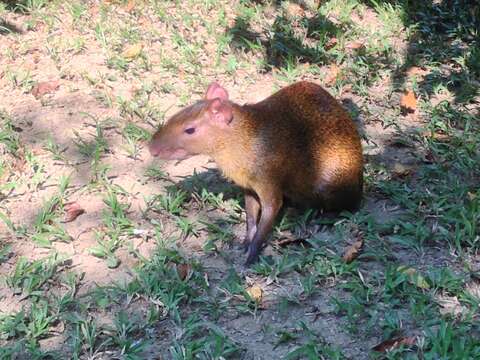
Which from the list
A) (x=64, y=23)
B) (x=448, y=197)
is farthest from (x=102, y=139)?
(x=448, y=197)

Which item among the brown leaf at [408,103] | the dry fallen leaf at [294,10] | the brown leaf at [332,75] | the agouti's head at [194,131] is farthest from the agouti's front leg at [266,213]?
the dry fallen leaf at [294,10]

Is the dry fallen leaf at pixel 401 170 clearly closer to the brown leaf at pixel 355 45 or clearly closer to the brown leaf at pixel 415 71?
the brown leaf at pixel 415 71

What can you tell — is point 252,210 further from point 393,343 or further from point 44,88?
point 44,88

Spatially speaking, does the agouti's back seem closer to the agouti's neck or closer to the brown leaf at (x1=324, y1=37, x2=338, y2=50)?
the agouti's neck

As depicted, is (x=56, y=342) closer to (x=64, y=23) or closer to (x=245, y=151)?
(x=245, y=151)

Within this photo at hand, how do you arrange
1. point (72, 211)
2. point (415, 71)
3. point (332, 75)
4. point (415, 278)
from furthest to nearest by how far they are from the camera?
1. point (415, 71)
2. point (332, 75)
3. point (72, 211)
4. point (415, 278)

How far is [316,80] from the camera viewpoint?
6.23 meters

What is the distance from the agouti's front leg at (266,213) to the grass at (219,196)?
119 millimetres

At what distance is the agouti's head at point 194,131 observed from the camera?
436cm

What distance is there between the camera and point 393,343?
362 centimetres

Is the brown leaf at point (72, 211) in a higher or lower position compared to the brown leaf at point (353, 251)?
lower

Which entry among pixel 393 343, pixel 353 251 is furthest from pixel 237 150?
pixel 393 343

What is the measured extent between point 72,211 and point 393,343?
7.38ft

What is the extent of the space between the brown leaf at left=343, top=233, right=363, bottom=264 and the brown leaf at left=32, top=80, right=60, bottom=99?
112 inches
